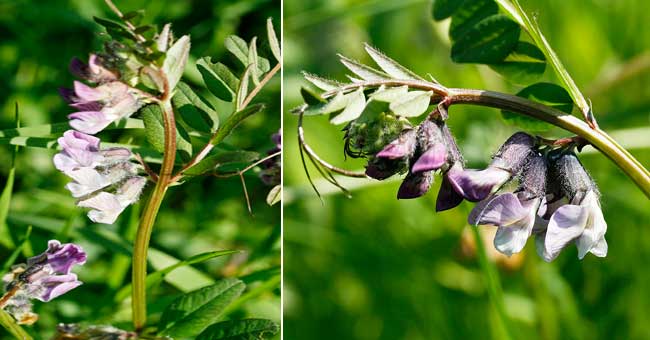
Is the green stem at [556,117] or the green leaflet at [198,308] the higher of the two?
the green stem at [556,117]

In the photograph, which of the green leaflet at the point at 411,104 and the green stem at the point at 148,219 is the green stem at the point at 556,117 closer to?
the green leaflet at the point at 411,104

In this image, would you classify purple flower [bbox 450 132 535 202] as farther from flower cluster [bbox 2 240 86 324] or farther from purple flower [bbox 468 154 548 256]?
flower cluster [bbox 2 240 86 324]

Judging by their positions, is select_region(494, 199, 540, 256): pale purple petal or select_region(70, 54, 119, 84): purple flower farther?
select_region(494, 199, 540, 256): pale purple petal

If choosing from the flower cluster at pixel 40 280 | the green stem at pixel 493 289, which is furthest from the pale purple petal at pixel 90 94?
the green stem at pixel 493 289

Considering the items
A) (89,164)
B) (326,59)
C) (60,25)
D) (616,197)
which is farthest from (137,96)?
(326,59)

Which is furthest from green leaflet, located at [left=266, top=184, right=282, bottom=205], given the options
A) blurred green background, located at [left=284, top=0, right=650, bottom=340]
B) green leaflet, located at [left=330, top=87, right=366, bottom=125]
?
blurred green background, located at [left=284, top=0, right=650, bottom=340]

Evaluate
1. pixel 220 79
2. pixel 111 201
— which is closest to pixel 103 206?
pixel 111 201
